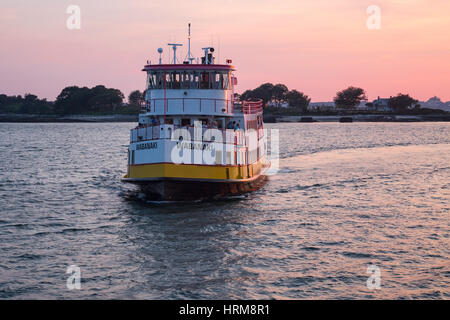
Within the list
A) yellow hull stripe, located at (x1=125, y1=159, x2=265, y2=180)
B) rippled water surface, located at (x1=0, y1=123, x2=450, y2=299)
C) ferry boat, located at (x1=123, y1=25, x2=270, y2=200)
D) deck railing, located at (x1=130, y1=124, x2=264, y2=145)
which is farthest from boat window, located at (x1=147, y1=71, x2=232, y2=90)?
rippled water surface, located at (x1=0, y1=123, x2=450, y2=299)

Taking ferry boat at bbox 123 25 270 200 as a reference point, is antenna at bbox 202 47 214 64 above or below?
above

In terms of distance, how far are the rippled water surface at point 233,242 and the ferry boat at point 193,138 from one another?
45.9 inches

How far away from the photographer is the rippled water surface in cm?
1400

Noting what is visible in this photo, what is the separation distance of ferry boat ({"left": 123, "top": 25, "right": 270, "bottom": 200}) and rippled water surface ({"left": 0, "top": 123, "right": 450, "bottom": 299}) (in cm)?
117

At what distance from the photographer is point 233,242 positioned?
18609 millimetres

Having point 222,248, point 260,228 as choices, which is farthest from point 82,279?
point 260,228

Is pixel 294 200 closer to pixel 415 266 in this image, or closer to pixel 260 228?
pixel 260 228

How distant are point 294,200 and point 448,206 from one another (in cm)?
813

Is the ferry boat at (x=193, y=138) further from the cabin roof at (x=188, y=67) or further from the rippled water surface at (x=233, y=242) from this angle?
the rippled water surface at (x=233, y=242)

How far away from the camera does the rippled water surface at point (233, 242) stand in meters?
14.0

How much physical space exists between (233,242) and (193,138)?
736cm

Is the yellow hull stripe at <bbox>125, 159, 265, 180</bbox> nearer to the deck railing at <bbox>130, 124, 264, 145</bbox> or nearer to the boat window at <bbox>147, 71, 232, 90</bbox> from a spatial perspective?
the deck railing at <bbox>130, 124, 264, 145</bbox>

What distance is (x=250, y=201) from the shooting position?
27.2 meters

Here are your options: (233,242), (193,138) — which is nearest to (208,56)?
(193,138)
